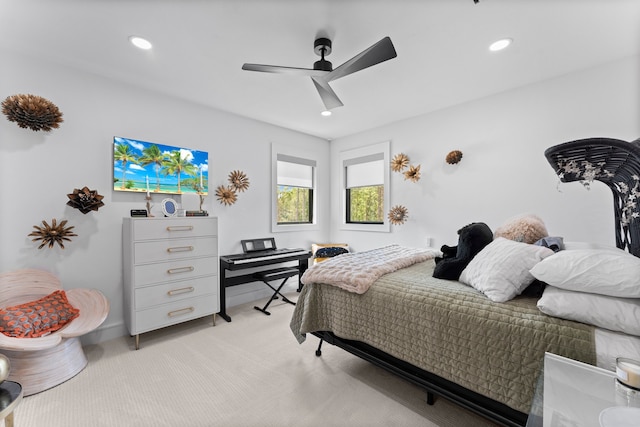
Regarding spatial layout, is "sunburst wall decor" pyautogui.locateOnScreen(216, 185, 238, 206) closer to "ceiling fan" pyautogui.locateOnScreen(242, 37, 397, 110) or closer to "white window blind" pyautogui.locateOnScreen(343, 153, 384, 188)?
"ceiling fan" pyautogui.locateOnScreen(242, 37, 397, 110)

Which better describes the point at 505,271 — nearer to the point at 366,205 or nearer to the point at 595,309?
the point at 595,309

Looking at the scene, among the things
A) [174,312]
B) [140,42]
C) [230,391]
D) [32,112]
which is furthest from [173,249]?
[140,42]

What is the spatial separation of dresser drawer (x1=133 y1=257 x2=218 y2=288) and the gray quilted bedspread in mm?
1417

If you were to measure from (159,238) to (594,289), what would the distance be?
10.1ft

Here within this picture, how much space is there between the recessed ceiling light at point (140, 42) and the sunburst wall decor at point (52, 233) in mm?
1674

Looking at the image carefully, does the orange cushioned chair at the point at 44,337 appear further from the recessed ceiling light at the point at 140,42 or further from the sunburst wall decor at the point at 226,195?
the recessed ceiling light at the point at 140,42

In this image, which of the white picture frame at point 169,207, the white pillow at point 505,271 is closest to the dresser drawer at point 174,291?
the white picture frame at point 169,207

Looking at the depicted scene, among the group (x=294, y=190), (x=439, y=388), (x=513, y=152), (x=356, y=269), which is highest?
(x=513, y=152)

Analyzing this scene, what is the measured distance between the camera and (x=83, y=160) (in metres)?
2.49

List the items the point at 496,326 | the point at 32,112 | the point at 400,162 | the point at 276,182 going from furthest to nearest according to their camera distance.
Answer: the point at 276,182, the point at 400,162, the point at 32,112, the point at 496,326

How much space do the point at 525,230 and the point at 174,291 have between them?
319 centimetres

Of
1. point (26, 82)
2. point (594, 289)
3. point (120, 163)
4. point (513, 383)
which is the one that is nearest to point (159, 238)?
point (120, 163)

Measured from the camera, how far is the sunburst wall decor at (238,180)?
3527 mm

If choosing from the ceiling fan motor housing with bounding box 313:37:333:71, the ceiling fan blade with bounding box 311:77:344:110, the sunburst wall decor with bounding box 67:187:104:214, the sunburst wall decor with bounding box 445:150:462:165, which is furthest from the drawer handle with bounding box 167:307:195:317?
the sunburst wall decor with bounding box 445:150:462:165
